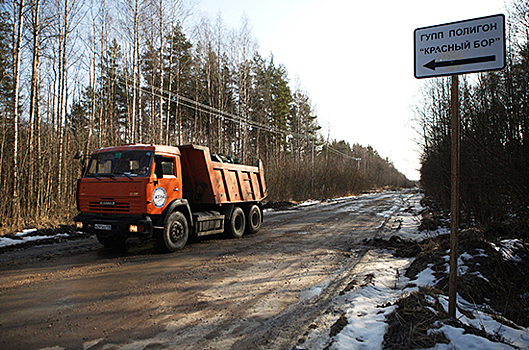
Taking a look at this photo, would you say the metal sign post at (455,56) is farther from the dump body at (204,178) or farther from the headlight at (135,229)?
the dump body at (204,178)

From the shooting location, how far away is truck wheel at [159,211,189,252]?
7.76 meters

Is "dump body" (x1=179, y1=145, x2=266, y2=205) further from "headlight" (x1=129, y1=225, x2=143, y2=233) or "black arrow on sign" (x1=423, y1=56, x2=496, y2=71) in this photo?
"black arrow on sign" (x1=423, y1=56, x2=496, y2=71)

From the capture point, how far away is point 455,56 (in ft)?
11.5

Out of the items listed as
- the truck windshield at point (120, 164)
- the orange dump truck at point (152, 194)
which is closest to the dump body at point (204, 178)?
the orange dump truck at point (152, 194)

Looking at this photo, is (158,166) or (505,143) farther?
(158,166)

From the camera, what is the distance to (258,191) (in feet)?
41.1

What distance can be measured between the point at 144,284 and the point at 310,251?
4.35 m

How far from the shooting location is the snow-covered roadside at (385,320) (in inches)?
123

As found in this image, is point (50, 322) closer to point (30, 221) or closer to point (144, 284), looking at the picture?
point (144, 284)

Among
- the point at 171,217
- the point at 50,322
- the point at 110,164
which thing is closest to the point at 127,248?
the point at 171,217

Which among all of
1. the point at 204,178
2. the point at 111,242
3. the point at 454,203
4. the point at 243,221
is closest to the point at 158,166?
the point at 204,178

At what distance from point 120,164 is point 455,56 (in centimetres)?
Result: 712

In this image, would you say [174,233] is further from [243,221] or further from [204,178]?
[243,221]

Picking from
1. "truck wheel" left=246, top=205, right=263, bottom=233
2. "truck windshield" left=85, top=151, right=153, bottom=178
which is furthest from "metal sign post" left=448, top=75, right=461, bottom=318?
"truck wheel" left=246, top=205, right=263, bottom=233
